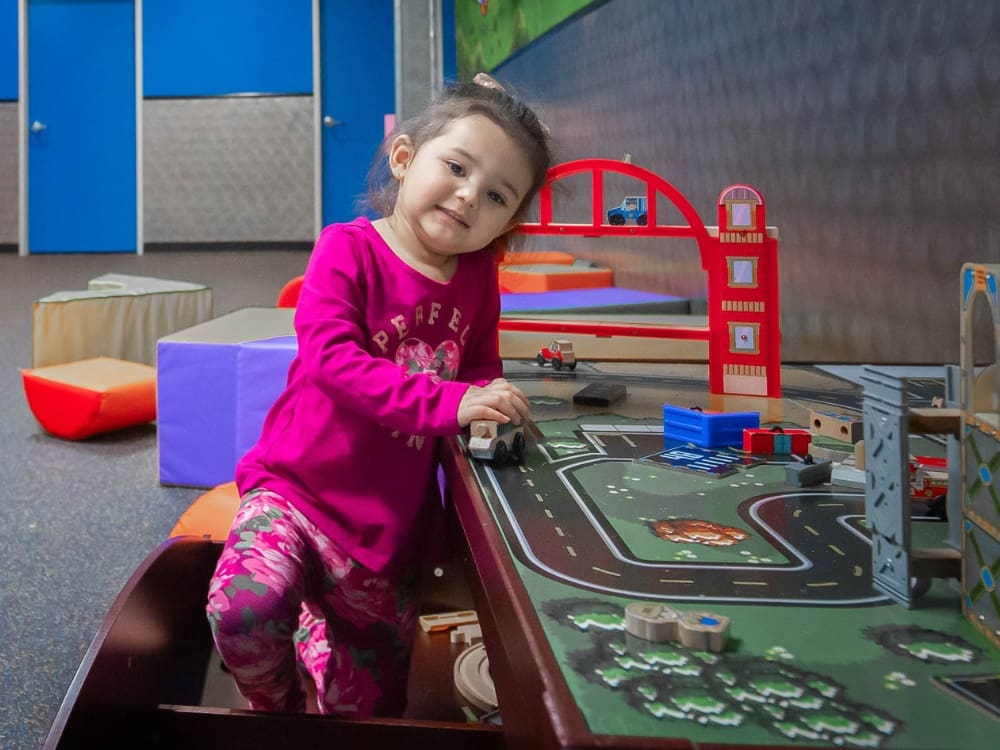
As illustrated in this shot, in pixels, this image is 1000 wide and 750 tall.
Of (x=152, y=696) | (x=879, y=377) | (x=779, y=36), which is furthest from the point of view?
(x=779, y=36)

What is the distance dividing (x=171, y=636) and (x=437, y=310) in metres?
0.40

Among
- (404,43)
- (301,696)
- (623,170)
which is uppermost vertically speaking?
(404,43)

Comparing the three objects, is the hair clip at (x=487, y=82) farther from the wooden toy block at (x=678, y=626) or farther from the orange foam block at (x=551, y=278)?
the orange foam block at (x=551, y=278)

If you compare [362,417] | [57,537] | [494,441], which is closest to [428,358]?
[362,417]

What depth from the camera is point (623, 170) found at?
1.13 metres

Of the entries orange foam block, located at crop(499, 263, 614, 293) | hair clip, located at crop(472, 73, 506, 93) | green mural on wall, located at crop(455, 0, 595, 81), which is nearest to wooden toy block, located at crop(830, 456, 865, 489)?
hair clip, located at crop(472, 73, 506, 93)

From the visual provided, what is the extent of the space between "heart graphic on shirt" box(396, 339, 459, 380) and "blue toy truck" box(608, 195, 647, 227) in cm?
33

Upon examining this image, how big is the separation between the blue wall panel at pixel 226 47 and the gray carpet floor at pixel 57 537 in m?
3.70

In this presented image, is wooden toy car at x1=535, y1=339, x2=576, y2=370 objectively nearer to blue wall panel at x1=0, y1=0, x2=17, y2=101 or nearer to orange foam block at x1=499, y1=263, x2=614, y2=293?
orange foam block at x1=499, y1=263, x2=614, y2=293

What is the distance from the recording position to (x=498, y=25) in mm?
4293

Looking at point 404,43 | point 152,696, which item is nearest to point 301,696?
point 152,696

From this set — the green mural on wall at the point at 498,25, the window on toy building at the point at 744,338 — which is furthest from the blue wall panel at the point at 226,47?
the window on toy building at the point at 744,338

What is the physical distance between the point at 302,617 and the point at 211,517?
36 centimetres

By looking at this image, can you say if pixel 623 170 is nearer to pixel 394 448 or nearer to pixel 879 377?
pixel 394 448
